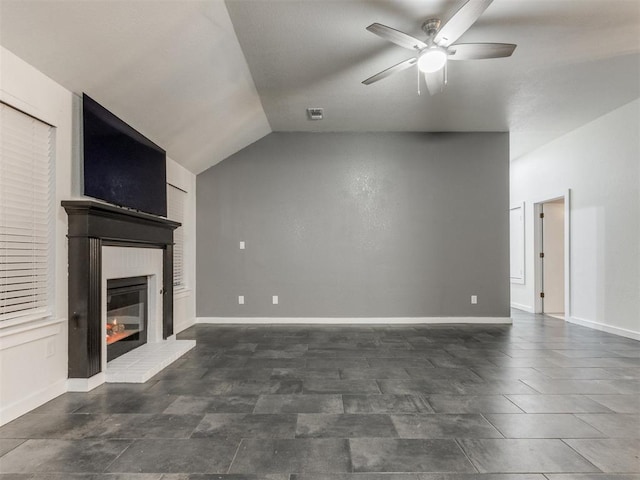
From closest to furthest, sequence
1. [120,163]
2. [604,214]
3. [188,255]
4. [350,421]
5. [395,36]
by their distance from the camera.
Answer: [350,421] < [395,36] < [120,163] < [604,214] < [188,255]

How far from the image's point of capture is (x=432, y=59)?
292cm

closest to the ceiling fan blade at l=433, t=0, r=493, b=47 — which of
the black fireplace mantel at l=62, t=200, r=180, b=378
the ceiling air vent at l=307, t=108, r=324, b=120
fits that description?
the ceiling air vent at l=307, t=108, r=324, b=120

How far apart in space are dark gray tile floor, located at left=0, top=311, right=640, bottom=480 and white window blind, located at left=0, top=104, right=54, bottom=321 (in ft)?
2.62

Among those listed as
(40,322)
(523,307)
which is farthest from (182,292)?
(523,307)

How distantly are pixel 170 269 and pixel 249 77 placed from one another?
248cm

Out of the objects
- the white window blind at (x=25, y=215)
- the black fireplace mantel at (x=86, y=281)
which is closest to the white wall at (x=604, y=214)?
the black fireplace mantel at (x=86, y=281)

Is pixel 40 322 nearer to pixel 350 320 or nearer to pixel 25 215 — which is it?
pixel 25 215

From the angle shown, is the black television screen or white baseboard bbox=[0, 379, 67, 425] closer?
white baseboard bbox=[0, 379, 67, 425]

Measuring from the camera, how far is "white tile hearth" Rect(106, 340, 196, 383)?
3.18 meters

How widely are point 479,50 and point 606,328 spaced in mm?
4472

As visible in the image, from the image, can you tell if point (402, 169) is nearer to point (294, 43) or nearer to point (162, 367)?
point (294, 43)

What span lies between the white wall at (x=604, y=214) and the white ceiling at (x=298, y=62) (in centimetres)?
45

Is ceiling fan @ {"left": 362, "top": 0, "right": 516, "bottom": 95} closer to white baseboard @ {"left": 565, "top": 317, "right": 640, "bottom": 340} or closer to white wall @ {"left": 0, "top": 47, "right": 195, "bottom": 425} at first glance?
white wall @ {"left": 0, "top": 47, "right": 195, "bottom": 425}

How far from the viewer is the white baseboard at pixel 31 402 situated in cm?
239
